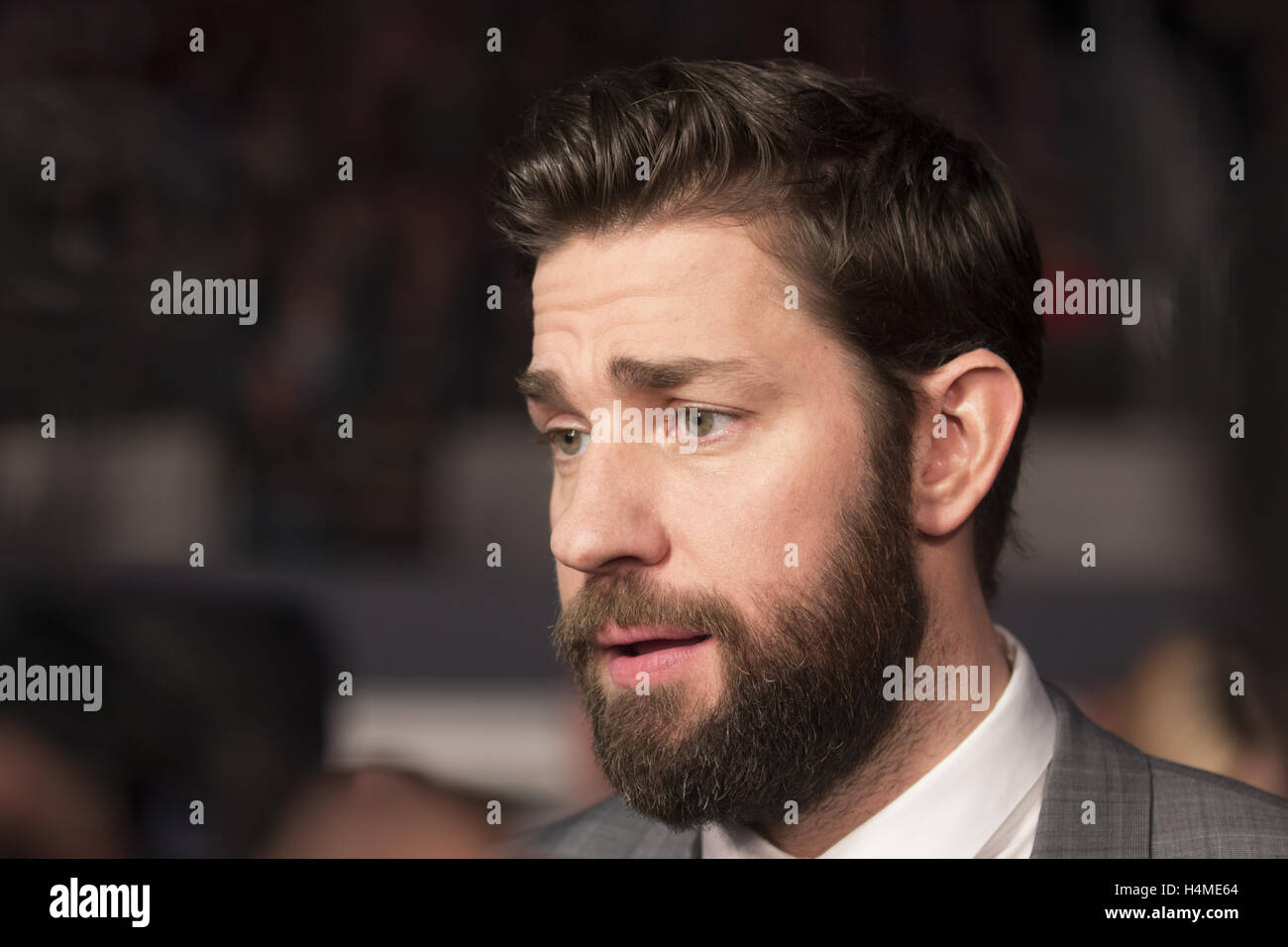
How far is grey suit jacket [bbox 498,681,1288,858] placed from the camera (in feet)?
4.51

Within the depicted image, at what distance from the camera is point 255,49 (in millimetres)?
4250

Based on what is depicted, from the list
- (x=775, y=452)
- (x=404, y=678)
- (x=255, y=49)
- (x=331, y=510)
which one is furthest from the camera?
(x=255, y=49)

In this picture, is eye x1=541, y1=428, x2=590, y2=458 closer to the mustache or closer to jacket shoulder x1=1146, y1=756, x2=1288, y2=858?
the mustache

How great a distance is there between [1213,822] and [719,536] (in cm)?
72

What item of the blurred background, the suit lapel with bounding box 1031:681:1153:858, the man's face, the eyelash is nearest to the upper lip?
the man's face

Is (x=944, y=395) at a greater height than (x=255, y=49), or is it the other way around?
(x=255, y=49)

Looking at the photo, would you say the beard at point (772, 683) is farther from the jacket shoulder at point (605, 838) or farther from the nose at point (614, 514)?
the jacket shoulder at point (605, 838)

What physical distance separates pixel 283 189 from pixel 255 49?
1.88 feet

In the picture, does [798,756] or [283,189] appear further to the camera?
[283,189]

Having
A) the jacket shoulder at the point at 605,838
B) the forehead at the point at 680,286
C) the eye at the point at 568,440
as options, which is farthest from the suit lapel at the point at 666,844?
the forehead at the point at 680,286
